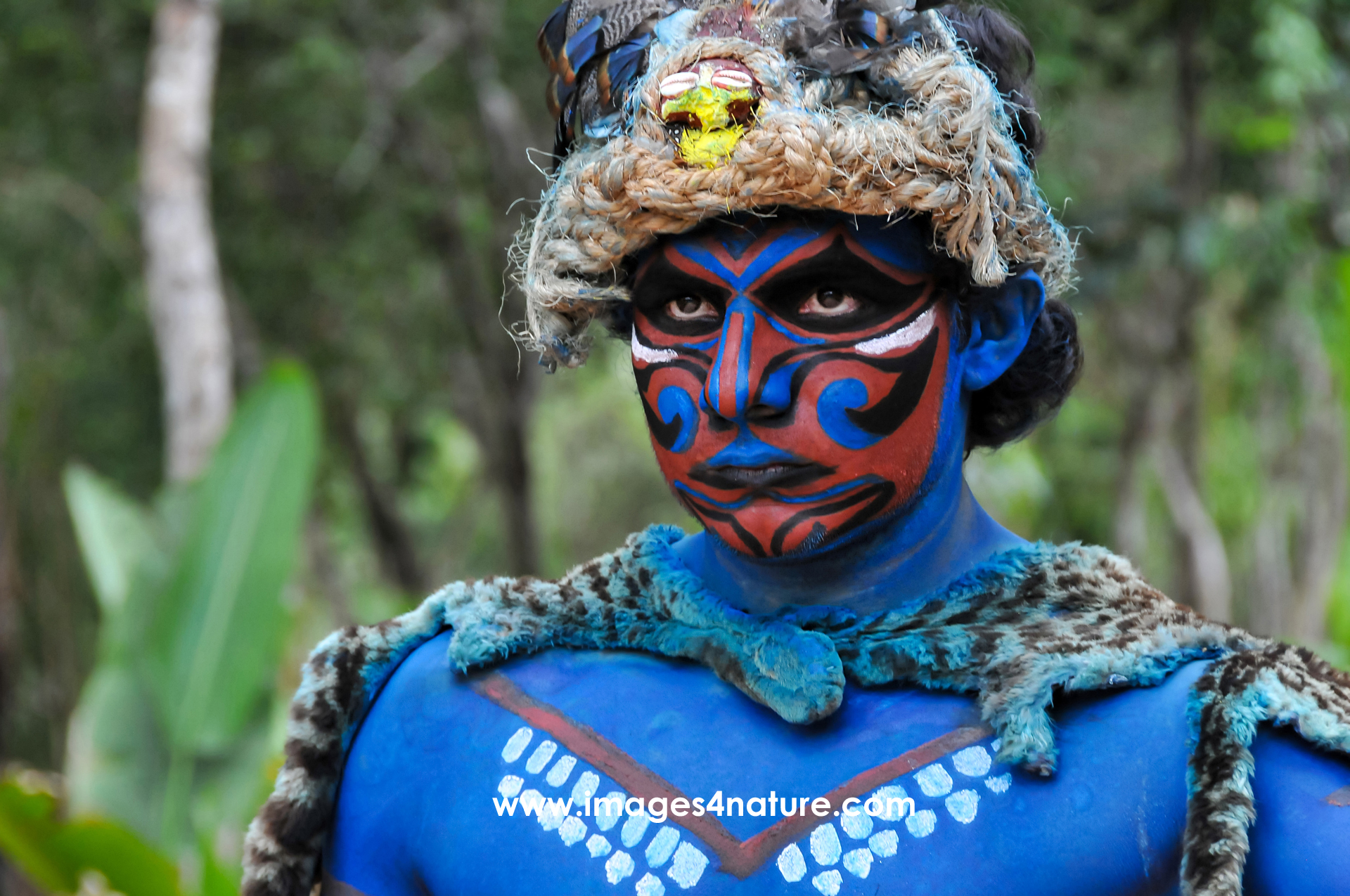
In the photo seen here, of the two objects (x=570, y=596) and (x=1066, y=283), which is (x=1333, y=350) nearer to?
(x=1066, y=283)

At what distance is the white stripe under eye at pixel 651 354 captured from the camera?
1.93 m

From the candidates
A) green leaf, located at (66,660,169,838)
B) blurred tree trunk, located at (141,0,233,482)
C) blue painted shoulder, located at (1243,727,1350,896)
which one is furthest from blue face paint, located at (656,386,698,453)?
blurred tree trunk, located at (141,0,233,482)

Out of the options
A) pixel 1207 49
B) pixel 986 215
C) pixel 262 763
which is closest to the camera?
pixel 986 215

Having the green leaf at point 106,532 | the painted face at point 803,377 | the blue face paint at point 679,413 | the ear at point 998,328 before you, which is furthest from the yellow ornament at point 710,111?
the green leaf at point 106,532

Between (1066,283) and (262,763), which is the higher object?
(1066,283)

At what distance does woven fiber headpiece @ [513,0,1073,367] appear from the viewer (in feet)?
5.83

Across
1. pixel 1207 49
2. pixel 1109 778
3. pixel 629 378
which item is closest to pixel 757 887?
pixel 1109 778

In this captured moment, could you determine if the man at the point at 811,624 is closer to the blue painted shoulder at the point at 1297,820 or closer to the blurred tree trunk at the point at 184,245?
the blue painted shoulder at the point at 1297,820

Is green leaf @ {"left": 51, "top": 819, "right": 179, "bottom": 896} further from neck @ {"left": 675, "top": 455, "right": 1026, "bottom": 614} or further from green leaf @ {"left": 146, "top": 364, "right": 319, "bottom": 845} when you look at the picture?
neck @ {"left": 675, "top": 455, "right": 1026, "bottom": 614}

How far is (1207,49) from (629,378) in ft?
21.6

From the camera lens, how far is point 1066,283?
2102 millimetres

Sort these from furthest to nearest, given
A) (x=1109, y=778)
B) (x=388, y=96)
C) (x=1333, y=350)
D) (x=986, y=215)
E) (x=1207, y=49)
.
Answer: (x=388, y=96)
(x=1207, y=49)
(x=1333, y=350)
(x=986, y=215)
(x=1109, y=778)

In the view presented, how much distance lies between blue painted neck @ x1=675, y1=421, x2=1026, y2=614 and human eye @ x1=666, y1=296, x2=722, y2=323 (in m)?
0.33

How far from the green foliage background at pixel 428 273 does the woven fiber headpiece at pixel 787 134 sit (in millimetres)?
3413
